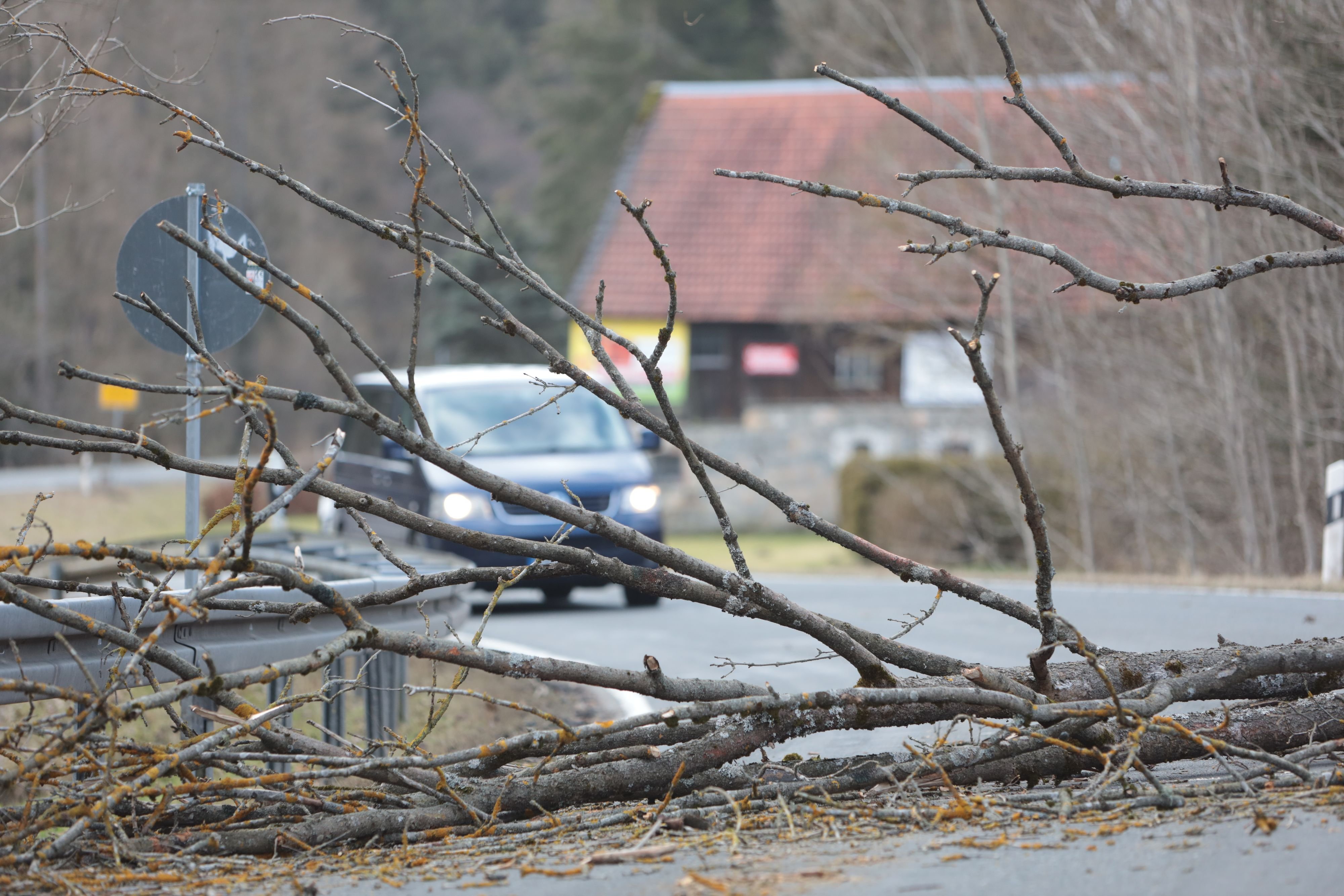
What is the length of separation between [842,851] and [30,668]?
2.61 metres

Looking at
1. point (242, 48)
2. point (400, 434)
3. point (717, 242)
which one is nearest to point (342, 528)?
point (400, 434)

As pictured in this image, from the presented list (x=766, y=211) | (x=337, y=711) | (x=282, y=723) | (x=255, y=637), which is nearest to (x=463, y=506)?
(x=337, y=711)

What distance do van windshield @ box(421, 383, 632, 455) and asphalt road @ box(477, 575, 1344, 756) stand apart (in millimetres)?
1407

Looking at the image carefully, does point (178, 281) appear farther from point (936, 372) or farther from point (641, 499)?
point (936, 372)

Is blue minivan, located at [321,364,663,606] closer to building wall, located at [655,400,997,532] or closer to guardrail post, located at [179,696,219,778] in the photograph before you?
guardrail post, located at [179,696,219,778]

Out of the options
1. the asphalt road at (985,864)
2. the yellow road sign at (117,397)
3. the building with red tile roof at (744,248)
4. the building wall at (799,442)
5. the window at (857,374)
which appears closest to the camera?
the asphalt road at (985,864)

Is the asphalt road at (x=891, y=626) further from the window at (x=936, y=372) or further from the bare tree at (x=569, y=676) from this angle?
the window at (x=936, y=372)

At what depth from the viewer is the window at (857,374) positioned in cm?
3731

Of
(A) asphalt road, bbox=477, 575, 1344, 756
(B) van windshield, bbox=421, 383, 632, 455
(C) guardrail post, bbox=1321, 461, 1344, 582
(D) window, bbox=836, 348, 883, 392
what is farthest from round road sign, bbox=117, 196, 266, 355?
(D) window, bbox=836, 348, 883, 392

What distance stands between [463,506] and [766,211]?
1077 inches

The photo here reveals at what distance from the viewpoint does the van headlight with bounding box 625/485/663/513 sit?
12547mm

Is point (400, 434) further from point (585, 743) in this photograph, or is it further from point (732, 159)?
point (732, 159)

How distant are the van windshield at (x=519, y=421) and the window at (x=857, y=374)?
24.4m

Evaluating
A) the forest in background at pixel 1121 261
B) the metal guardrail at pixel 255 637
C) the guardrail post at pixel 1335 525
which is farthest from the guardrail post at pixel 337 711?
the guardrail post at pixel 1335 525
